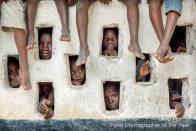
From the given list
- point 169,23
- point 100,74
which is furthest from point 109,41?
point 169,23

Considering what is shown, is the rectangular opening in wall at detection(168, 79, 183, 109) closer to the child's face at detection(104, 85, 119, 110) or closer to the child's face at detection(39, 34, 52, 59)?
the child's face at detection(104, 85, 119, 110)

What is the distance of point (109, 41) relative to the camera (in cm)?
628

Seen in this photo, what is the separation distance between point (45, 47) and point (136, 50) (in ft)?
2.77

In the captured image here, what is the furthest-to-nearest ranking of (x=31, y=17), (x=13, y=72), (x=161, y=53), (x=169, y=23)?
(x=13, y=72) < (x=31, y=17) < (x=169, y=23) < (x=161, y=53)

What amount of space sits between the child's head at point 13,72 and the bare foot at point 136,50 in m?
1.07

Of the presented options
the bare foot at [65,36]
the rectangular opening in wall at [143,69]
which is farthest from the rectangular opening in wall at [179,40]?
the bare foot at [65,36]

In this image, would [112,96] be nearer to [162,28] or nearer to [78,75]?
[78,75]

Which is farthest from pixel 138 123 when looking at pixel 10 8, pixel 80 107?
pixel 10 8

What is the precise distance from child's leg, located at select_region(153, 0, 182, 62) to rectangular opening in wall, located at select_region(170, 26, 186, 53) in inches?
14.6

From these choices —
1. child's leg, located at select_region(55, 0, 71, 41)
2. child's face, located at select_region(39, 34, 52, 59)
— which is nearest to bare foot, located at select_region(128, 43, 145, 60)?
child's leg, located at select_region(55, 0, 71, 41)

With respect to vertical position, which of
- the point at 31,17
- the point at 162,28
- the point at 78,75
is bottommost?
the point at 78,75

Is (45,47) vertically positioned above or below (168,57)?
above

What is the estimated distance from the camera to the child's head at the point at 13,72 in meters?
6.41

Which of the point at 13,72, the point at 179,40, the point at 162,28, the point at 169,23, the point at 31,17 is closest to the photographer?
the point at 169,23
